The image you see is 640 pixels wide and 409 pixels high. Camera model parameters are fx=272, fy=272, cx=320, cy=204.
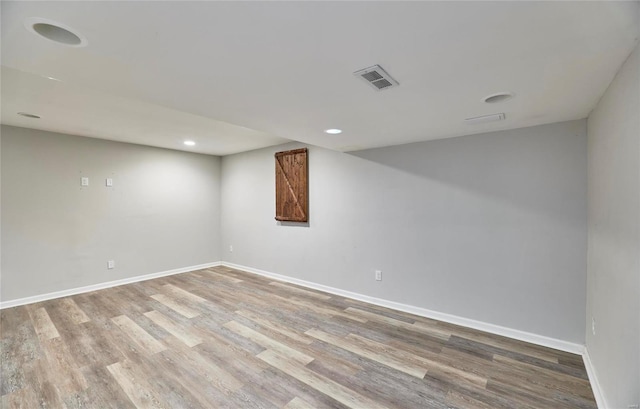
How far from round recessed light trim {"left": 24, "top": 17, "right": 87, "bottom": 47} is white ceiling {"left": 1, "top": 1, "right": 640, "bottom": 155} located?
34 mm

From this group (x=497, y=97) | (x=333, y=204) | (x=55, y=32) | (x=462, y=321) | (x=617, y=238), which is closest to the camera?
(x=55, y=32)

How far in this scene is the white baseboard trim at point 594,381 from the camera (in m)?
1.80

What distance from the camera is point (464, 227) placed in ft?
10.1

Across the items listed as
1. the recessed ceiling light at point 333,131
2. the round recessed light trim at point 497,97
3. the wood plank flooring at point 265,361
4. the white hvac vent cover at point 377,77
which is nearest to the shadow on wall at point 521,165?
the round recessed light trim at point 497,97

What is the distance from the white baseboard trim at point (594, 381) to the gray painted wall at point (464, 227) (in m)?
0.19

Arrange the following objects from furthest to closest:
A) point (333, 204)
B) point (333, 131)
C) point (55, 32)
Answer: point (333, 204) → point (333, 131) → point (55, 32)

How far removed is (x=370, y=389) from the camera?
2027mm

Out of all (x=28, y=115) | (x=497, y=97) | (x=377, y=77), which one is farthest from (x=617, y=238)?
(x=28, y=115)

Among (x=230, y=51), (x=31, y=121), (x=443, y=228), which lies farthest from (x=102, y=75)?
(x=443, y=228)

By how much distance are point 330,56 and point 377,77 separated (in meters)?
0.38

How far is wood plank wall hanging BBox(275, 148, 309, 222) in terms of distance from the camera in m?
4.45

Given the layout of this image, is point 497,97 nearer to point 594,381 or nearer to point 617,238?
point 617,238

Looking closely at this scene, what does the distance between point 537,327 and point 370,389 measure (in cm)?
188

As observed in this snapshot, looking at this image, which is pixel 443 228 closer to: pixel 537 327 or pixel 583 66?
pixel 537 327
